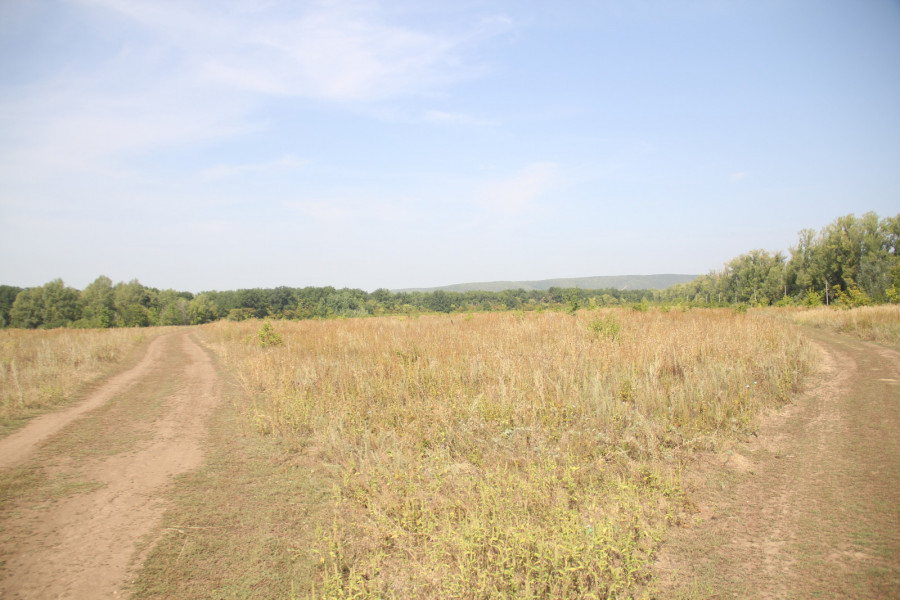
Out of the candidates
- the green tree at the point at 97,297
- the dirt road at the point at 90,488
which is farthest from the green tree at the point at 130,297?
the dirt road at the point at 90,488

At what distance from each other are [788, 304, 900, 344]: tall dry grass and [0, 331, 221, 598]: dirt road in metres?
19.7

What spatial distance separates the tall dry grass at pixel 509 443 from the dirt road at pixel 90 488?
1436 millimetres

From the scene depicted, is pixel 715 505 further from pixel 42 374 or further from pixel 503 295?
pixel 503 295

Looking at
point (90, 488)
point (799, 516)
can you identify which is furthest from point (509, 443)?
point (90, 488)

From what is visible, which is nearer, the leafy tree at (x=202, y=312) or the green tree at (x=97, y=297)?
the green tree at (x=97, y=297)

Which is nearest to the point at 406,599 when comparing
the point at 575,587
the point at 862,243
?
the point at 575,587

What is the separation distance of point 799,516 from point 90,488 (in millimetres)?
7145

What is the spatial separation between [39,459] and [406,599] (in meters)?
5.45

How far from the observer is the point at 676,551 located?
3271 mm

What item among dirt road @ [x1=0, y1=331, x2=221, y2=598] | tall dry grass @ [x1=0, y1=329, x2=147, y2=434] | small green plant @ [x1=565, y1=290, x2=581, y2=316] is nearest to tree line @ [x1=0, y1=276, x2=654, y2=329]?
small green plant @ [x1=565, y1=290, x2=581, y2=316]

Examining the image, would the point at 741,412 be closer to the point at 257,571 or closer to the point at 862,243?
the point at 257,571

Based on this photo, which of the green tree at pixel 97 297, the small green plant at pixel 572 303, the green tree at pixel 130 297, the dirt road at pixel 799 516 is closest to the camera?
the dirt road at pixel 799 516

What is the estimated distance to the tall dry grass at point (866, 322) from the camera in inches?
543

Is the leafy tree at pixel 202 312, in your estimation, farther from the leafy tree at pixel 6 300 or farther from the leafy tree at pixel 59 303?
the leafy tree at pixel 6 300
